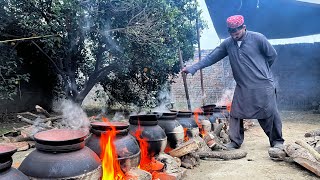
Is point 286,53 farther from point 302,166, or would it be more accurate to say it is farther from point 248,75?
point 302,166

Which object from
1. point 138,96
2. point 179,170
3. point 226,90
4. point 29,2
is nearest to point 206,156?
point 179,170

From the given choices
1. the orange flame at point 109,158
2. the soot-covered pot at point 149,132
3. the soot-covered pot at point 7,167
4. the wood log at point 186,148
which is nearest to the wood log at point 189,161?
the wood log at point 186,148

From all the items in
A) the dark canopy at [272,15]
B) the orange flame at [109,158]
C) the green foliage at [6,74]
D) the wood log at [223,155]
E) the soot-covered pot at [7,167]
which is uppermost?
the dark canopy at [272,15]

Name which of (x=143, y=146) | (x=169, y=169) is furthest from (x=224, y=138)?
(x=143, y=146)

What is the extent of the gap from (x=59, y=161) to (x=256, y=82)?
3489 millimetres

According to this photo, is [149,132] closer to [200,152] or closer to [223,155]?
[200,152]

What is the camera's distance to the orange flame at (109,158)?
278 centimetres

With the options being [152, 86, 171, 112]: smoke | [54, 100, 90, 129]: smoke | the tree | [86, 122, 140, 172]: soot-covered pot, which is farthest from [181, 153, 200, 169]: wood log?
[152, 86, 171, 112]: smoke

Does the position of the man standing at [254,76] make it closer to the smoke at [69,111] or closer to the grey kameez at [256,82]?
the grey kameez at [256,82]

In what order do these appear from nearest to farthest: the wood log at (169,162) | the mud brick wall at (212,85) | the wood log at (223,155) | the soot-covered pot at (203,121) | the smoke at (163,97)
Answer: the wood log at (169,162)
the wood log at (223,155)
the soot-covered pot at (203,121)
the smoke at (163,97)
the mud brick wall at (212,85)

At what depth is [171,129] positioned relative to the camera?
436cm

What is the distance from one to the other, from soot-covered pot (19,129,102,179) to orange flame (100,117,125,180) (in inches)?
12.4

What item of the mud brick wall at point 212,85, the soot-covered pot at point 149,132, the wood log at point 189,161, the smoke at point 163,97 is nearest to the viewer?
the soot-covered pot at point 149,132

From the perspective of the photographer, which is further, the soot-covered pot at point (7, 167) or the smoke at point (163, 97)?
the smoke at point (163, 97)
